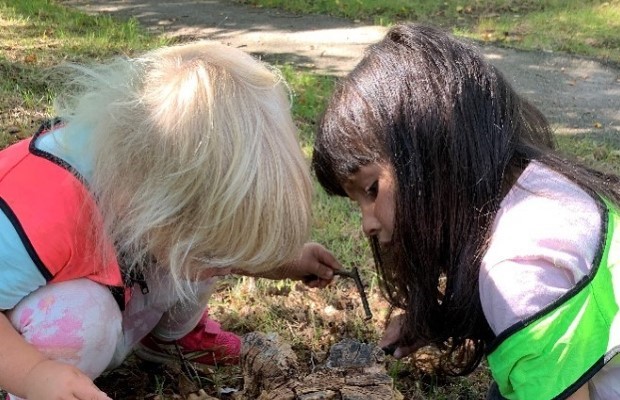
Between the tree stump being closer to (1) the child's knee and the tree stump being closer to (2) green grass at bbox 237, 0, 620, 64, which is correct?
(1) the child's knee

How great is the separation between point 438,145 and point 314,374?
0.53 metres

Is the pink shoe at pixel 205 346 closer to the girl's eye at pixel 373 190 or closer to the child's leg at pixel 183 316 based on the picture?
the child's leg at pixel 183 316

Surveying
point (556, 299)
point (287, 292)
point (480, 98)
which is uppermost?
point (480, 98)

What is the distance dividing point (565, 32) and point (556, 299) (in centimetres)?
505

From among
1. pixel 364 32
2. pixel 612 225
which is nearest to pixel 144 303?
pixel 612 225

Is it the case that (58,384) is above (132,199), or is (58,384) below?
below

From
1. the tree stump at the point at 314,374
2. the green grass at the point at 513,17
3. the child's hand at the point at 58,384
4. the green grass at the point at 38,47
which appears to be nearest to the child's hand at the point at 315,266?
→ the tree stump at the point at 314,374

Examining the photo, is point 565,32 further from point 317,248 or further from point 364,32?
point 317,248

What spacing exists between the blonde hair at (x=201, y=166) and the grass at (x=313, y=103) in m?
0.59

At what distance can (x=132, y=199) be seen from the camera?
1.36 meters

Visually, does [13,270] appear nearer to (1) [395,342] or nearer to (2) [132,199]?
(2) [132,199]

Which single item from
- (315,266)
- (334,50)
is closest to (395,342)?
(315,266)

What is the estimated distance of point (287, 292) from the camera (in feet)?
7.27

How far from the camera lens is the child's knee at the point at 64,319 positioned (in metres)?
1.42
